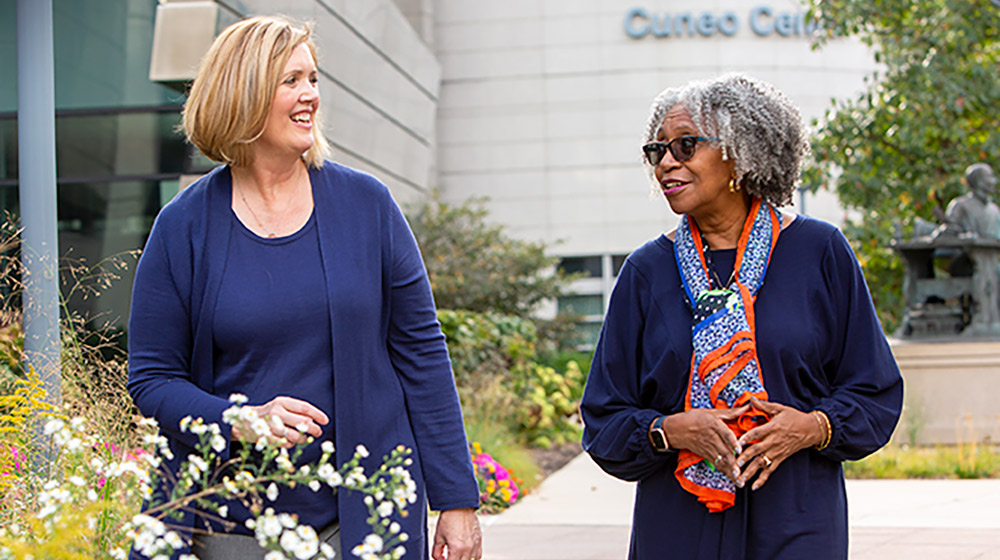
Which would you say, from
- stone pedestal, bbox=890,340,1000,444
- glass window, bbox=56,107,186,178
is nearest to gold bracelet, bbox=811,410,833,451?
glass window, bbox=56,107,186,178

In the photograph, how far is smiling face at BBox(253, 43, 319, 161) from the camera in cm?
238

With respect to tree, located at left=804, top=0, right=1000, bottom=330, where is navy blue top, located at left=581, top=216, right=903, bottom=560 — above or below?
below

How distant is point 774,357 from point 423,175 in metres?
17.1

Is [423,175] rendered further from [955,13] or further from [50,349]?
[50,349]

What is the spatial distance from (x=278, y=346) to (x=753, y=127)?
1.32 m

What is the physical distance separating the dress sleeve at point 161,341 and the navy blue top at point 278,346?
0.28 ft

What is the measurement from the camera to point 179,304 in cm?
234

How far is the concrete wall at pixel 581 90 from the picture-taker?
96.4ft

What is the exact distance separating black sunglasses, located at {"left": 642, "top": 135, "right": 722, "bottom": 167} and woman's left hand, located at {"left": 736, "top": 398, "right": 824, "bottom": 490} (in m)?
0.66

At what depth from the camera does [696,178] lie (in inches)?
109

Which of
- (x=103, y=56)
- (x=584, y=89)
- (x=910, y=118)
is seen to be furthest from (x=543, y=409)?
(x=584, y=89)

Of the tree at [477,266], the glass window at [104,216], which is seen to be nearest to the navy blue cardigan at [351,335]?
the glass window at [104,216]

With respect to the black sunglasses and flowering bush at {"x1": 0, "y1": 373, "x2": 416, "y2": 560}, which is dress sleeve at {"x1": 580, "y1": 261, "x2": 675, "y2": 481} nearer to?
the black sunglasses

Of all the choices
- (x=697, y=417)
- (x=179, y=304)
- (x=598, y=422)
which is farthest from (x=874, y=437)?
(x=179, y=304)
